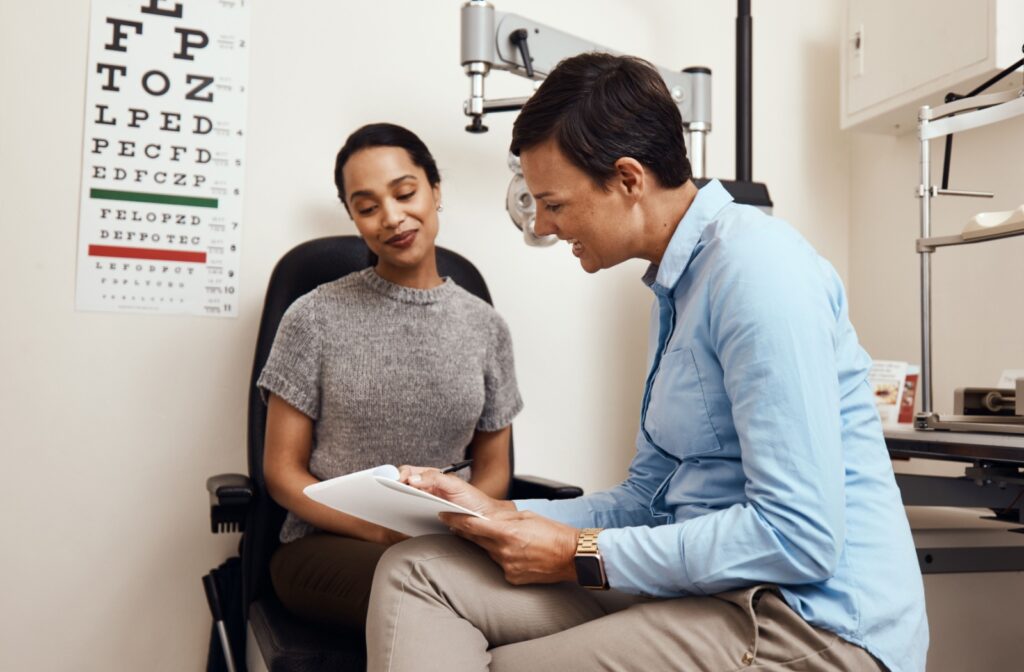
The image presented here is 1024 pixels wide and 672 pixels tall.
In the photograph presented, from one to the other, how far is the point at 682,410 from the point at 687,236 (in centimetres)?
20

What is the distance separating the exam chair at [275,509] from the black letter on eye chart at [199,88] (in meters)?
0.44

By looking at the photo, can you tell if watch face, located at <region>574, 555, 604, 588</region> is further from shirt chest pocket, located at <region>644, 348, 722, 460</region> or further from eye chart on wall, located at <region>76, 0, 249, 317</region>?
eye chart on wall, located at <region>76, 0, 249, 317</region>

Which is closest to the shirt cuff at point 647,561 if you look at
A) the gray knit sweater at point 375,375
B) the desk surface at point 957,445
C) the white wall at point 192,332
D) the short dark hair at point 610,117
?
the short dark hair at point 610,117

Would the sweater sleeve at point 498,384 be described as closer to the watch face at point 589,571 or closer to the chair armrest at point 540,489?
the chair armrest at point 540,489

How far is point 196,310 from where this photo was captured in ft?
6.17

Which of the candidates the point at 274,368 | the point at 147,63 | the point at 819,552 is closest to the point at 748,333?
the point at 819,552

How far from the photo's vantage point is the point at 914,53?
2027 mm

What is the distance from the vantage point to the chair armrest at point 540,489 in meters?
1.57

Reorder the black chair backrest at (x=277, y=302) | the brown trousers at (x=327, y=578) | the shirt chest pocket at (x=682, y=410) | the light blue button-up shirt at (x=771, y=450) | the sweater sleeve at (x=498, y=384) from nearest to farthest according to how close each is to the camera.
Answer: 1. the light blue button-up shirt at (x=771, y=450)
2. the shirt chest pocket at (x=682, y=410)
3. the brown trousers at (x=327, y=578)
4. the black chair backrest at (x=277, y=302)
5. the sweater sleeve at (x=498, y=384)

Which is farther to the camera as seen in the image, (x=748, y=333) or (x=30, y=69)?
(x=30, y=69)

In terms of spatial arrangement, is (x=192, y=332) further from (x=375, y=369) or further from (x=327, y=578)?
(x=327, y=578)

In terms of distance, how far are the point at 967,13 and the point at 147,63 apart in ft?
5.50

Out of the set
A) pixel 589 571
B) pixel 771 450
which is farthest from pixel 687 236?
pixel 589 571

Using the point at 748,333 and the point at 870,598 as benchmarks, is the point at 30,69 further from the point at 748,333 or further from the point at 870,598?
the point at 870,598
